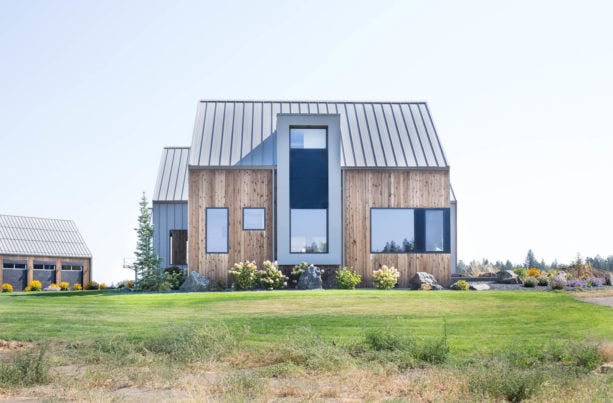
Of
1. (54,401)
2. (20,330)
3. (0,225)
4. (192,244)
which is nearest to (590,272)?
(192,244)

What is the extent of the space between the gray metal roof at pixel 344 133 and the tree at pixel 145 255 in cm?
355

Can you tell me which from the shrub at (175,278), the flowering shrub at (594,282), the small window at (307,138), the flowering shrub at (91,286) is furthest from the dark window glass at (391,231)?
the flowering shrub at (91,286)

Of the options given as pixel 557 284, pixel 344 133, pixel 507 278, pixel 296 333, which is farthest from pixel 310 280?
pixel 296 333

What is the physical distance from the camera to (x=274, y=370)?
35.1 ft

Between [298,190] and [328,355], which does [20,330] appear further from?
[298,190]

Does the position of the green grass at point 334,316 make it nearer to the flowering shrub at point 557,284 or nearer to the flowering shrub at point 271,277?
the flowering shrub at point 557,284

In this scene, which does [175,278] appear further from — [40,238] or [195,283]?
[40,238]

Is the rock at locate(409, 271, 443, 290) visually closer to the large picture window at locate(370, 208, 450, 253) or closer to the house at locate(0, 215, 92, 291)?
the large picture window at locate(370, 208, 450, 253)

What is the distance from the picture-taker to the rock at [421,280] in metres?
22.7

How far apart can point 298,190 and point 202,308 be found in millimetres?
7964

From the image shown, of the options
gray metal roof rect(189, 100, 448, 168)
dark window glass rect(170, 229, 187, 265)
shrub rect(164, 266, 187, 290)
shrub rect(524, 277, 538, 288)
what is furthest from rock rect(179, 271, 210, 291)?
shrub rect(524, 277, 538, 288)

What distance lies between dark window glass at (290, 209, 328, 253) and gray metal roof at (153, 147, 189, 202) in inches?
296

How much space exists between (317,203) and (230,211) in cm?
284

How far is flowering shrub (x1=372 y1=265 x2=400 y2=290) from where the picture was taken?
22594 millimetres
